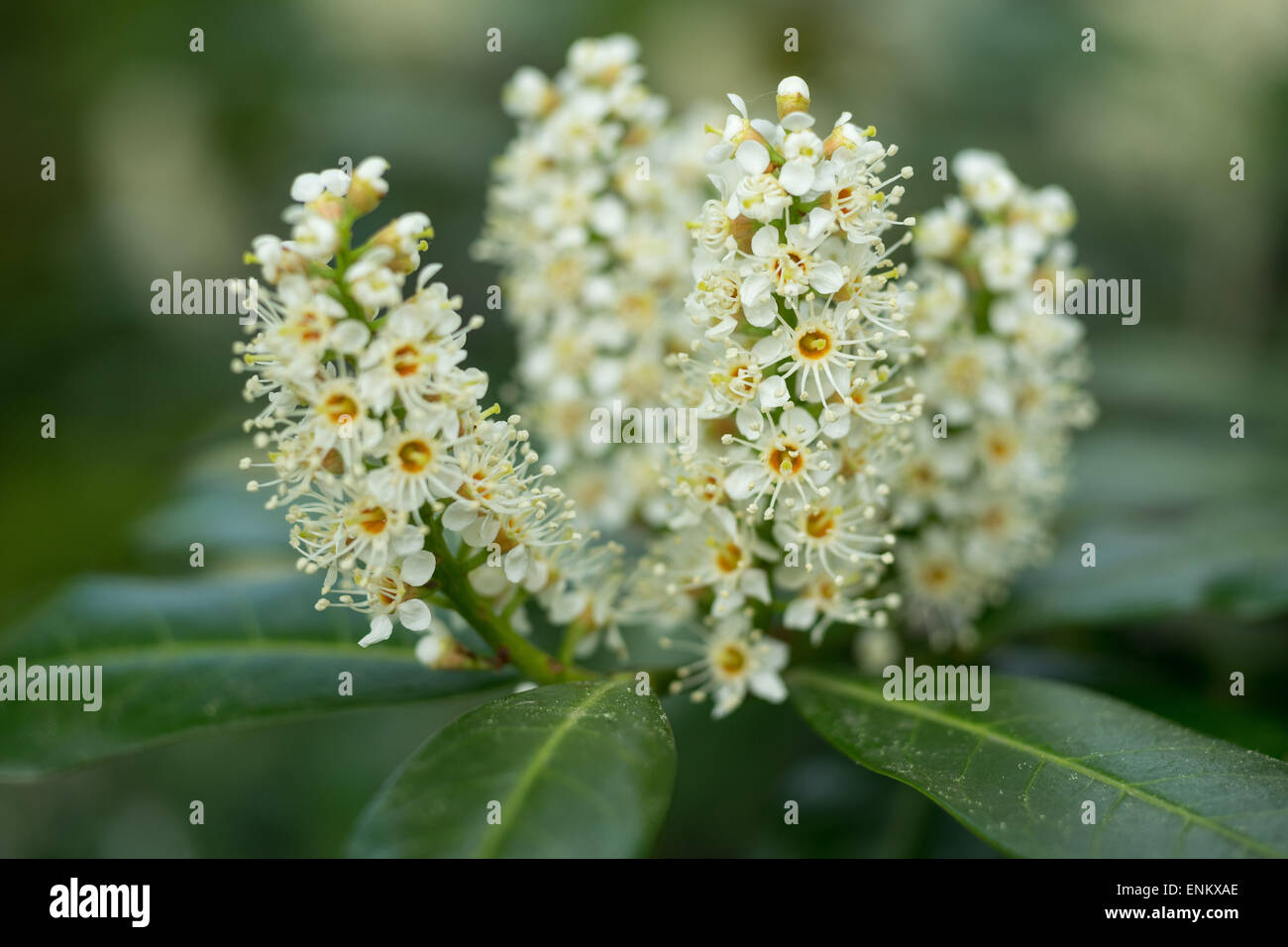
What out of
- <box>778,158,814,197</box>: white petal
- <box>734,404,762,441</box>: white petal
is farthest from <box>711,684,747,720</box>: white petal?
<box>778,158,814,197</box>: white petal

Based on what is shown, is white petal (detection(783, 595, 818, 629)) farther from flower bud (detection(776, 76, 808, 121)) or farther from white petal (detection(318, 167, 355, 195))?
white petal (detection(318, 167, 355, 195))

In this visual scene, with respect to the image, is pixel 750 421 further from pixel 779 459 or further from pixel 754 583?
pixel 754 583

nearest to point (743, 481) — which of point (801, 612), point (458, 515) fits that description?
point (801, 612)

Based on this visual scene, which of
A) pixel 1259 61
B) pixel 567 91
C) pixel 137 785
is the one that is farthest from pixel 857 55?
pixel 137 785

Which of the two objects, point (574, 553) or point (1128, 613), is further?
point (1128, 613)

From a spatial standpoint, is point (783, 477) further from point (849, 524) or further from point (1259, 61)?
point (1259, 61)
